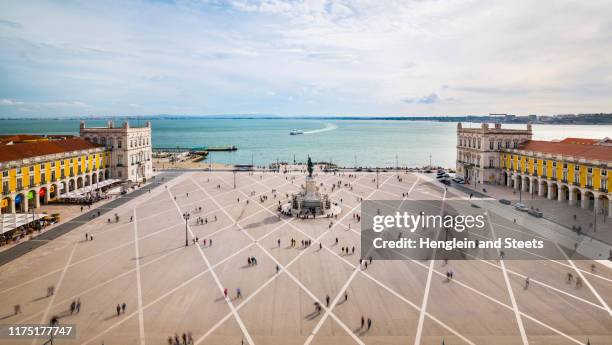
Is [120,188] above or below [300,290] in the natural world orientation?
above

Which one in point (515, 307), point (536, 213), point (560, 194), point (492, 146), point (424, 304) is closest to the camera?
point (515, 307)

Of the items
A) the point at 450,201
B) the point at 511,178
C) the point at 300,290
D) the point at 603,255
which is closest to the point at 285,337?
the point at 300,290

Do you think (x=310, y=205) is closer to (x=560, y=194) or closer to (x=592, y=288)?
(x=592, y=288)

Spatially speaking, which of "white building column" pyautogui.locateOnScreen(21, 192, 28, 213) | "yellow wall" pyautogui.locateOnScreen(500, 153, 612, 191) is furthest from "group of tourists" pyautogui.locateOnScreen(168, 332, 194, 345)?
"yellow wall" pyautogui.locateOnScreen(500, 153, 612, 191)

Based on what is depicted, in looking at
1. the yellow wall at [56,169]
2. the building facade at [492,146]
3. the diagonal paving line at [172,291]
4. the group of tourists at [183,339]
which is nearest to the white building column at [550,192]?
the building facade at [492,146]

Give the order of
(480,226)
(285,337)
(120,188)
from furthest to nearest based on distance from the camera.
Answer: (120,188) < (480,226) < (285,337)

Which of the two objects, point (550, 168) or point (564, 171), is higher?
point (550, 168)

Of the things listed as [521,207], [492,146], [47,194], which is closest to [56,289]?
[47,194]

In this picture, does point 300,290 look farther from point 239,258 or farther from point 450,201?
point 450,201
